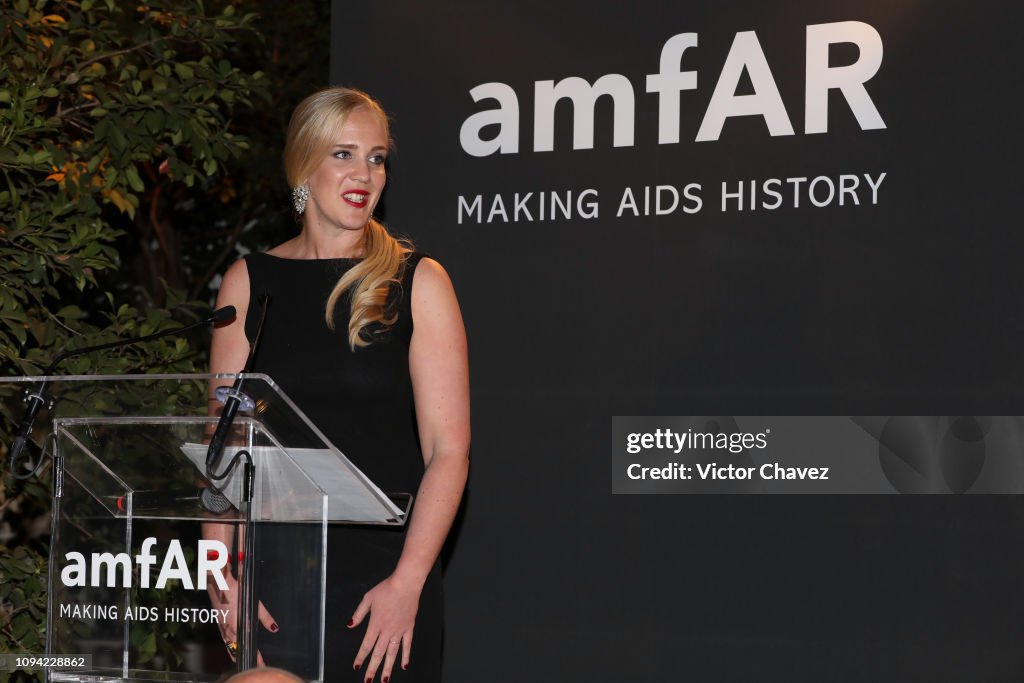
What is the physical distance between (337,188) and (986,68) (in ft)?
6.03

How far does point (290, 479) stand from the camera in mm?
1857

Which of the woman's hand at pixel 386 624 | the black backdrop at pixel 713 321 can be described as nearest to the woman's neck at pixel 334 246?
the woman's hand at pixel 386 624

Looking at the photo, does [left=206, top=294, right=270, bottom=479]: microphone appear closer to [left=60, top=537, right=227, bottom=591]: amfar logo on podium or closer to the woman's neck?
[left=60, top=537, right=227, bottom=591]: amfar logo on podium

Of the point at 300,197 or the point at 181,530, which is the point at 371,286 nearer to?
the point at 300,197

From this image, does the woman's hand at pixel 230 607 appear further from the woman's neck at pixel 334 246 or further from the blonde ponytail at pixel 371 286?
the woman's neck at pixel 334 246

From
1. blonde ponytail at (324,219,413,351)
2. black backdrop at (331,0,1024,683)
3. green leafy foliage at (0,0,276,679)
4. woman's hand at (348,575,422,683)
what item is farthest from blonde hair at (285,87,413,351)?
black backdrop at (331,0,1024,683)

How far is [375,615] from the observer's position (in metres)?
2.13

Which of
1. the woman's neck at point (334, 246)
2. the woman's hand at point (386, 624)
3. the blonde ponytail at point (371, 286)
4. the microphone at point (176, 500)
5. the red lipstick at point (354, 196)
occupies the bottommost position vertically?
the woman's hand at point (386, 624)

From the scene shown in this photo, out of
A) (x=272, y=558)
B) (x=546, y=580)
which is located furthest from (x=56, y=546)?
(x=546, y=580)

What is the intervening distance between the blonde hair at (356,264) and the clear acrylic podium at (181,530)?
17.4 inches

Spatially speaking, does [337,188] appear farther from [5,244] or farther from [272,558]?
[5,244]

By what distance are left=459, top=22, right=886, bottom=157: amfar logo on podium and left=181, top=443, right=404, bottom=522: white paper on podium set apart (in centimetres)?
209

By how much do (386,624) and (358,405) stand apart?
371 mm

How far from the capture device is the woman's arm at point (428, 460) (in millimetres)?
2133
